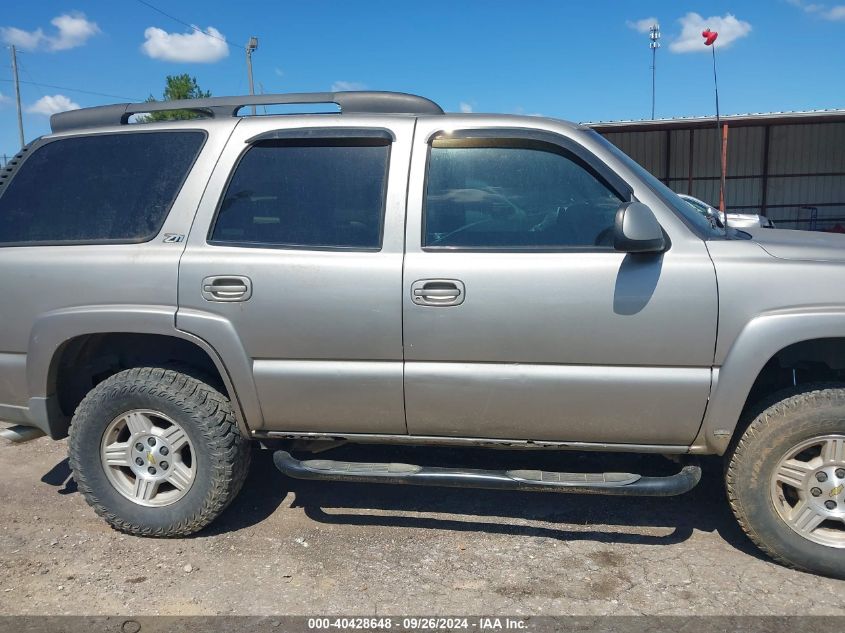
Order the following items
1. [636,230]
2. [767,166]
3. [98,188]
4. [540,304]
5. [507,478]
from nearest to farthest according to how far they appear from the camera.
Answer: [636,230] < [540,304] < [507,478] < [98,188] < [767,166]

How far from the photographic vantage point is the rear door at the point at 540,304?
9.50 ft

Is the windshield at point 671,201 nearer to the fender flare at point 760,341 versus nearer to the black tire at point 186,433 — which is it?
the fender flare at point 760,341

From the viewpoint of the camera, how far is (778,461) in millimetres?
2951

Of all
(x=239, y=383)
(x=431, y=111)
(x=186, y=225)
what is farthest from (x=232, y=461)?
(x=431, y=111)

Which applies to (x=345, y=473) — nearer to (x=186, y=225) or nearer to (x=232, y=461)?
(x=232, y=461)

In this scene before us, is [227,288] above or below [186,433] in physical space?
above

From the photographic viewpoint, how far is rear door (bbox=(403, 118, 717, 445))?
290 centimetres

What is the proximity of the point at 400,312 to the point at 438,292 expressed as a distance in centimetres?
20

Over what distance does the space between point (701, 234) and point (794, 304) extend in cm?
48

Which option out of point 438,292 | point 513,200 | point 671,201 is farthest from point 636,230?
point 438,292

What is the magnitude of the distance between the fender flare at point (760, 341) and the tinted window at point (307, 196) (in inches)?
65.7

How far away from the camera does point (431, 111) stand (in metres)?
3.40

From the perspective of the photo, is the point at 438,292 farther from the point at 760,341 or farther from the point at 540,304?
the point at 760,341

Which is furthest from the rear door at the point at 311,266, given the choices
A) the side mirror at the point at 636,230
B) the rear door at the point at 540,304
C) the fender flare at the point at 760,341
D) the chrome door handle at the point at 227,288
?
the fender flare at the point at 760,341
